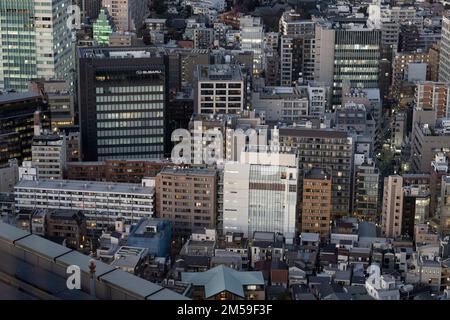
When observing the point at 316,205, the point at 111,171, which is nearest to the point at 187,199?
the point at 316,205

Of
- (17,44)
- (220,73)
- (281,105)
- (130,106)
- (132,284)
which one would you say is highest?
(132,284)

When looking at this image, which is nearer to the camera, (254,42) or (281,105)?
(281,105)

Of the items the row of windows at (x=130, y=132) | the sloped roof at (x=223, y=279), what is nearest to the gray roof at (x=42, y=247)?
the sloped roof at (x=223, y=279)

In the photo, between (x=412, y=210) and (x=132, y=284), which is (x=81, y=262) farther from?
(x=412, y=210)

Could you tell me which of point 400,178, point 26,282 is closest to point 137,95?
point 400,178

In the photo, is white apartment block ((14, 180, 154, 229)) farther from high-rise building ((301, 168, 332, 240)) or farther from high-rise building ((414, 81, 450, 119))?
high-rise building ((414, 81, 450, 119))

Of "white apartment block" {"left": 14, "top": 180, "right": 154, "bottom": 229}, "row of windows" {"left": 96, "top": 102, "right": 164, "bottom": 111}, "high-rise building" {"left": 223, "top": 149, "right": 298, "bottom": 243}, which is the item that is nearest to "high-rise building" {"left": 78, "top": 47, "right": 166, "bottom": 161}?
"row of windows" {"left": 96, "top": 102, "right": 164, "bottom": 111}

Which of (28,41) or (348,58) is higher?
(28,41)
